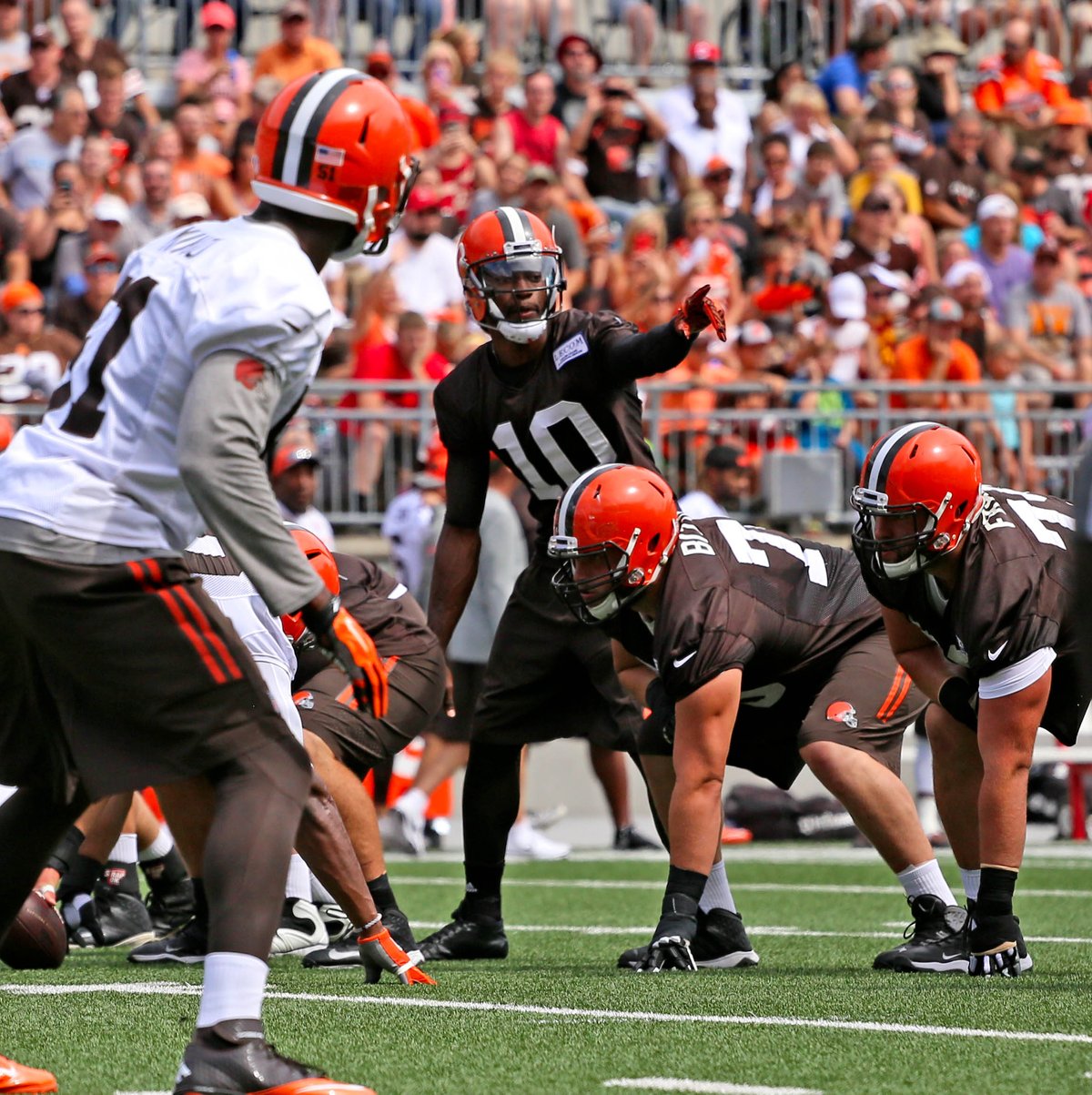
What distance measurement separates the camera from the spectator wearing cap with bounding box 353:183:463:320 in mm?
13039

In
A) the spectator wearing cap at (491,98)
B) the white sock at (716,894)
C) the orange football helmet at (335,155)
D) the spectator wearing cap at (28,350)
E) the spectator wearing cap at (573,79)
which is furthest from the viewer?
the spectator wearing cap at (573,79)

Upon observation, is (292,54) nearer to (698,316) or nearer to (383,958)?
(698,316)

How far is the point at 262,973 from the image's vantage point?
142 inches

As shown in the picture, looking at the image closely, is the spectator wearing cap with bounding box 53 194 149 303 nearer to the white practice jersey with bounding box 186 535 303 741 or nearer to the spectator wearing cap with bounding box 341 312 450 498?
the spectator wearing cap with bounding box 341 312 450 498

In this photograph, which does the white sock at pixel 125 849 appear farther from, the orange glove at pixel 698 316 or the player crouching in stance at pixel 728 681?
the orange glove at pixel 698 316

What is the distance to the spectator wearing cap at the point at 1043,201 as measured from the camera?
15626 millimetres

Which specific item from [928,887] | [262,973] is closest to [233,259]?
[262,973]

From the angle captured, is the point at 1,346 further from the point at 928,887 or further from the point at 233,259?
the point at 233,259

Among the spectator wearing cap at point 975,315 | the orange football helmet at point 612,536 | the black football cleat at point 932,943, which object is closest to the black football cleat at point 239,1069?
the orange football helmet at point 612,536

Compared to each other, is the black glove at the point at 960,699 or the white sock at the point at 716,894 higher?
the black glove at the point at 960,699

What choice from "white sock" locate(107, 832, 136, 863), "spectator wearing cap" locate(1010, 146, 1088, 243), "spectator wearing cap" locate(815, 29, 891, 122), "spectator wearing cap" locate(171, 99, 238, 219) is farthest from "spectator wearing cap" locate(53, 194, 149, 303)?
"spectator wearing cap" locate(1010, 146, 1088, 243)

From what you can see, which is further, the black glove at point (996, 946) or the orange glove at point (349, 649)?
the black glove at point (996, 946)

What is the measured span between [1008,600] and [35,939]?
8.76ft

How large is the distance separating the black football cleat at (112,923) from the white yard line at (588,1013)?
4.47ft
